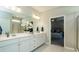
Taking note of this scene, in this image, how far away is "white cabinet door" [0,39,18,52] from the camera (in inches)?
63.9

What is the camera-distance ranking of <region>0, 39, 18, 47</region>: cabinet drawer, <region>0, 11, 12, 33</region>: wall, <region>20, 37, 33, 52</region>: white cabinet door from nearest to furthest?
1. <region>0, 39, 18, 47</region>: cabinet drawer
2. <region>0, 11, 12, 33</region>: wall
3. <region>20, 37, 33, 52</region>: white cabinet door

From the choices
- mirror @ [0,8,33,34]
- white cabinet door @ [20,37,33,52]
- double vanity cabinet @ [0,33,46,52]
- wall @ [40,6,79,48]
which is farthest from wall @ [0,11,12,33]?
wall @ [40,6,79,48]

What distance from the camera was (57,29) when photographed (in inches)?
92.4

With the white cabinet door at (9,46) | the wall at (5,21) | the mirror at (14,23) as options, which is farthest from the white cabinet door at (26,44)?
the wall at (5,21)

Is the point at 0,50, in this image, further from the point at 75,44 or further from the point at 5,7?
the point at 75,44

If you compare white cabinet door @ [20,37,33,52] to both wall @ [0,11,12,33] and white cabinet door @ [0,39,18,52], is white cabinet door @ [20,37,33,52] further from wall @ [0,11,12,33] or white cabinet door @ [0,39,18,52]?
wall @ [0,11,12,33]

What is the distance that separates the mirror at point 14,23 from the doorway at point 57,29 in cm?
92

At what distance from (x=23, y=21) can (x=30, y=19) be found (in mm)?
377

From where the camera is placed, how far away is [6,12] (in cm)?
209

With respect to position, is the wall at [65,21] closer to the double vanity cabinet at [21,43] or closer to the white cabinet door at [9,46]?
the double vanity cabinet at [21,43]

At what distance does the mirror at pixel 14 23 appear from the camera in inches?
79.4

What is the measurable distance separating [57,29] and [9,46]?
1438 mm

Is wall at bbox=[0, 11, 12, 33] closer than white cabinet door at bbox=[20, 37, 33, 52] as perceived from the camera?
Yes

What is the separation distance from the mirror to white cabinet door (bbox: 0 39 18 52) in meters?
0.41
